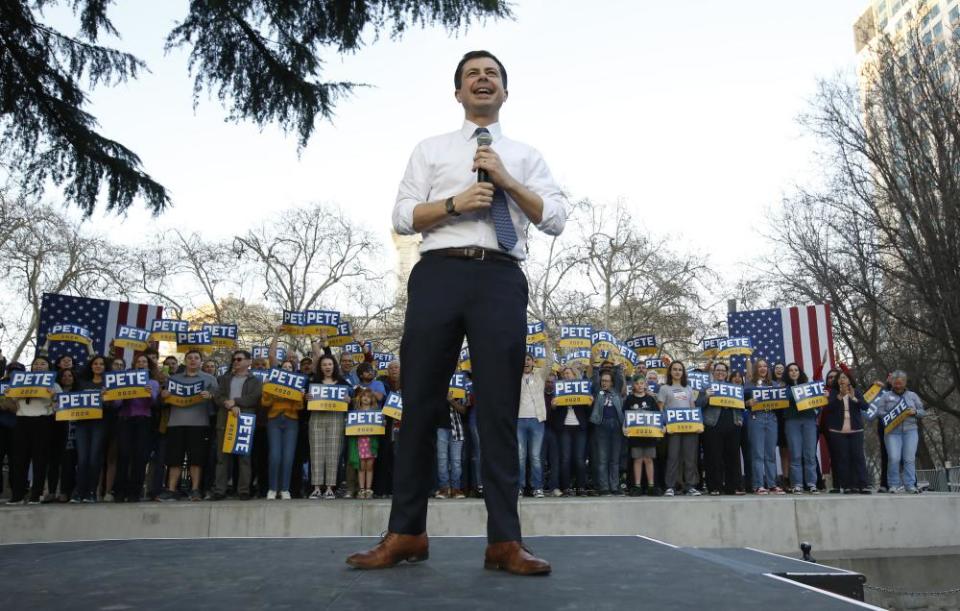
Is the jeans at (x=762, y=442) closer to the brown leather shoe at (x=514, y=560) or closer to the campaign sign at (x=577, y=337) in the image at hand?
the campaign sign at (x=577, y=337)

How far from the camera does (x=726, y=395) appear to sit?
10430 millimetres

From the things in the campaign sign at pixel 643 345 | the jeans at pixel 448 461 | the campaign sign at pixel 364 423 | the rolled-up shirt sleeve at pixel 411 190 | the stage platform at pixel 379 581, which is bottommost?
the stage platform at pixel 379 581

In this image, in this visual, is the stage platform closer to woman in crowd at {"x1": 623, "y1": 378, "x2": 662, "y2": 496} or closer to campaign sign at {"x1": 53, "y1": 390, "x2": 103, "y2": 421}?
campaign sign at {"x1": 53, "y1": 390, "x2": 103, "y2": 421}

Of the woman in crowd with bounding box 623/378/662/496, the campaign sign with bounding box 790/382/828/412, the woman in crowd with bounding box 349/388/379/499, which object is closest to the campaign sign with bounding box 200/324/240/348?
the woman in crowd with bounding box 349/388/379/499

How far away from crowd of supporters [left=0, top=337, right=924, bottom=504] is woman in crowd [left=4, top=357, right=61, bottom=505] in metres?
0.02

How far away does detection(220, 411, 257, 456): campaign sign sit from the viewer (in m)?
9.32

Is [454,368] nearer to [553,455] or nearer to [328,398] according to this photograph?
[328,398]

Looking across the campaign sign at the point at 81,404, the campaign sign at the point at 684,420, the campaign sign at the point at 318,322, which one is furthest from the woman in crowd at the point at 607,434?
the campaign sign at the point at 81,404

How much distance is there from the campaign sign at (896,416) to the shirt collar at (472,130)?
947 cm

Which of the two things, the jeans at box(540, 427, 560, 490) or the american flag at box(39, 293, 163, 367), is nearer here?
the jeans at box(540, 427, 560, 490)

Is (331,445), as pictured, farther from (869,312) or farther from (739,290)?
(739,290)

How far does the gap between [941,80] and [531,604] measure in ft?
64.0

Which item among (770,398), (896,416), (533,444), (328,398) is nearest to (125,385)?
(328,398)

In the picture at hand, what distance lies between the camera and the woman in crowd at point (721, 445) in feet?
34.7
